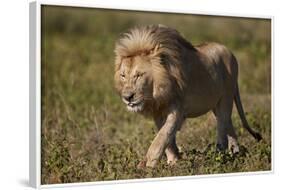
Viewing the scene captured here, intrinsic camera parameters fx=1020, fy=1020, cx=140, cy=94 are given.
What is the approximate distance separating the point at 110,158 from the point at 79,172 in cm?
41

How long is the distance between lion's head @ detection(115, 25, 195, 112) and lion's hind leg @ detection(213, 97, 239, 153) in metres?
0.68

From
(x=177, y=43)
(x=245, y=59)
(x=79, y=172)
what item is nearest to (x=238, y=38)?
(x=245, y=59)

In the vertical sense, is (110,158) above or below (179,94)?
below

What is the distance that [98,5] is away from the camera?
27.5 ft

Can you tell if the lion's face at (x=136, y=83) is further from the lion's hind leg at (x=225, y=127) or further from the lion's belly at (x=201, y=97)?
the lion's hind leg at (x=225, y=127)

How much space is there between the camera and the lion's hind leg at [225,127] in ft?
29.4

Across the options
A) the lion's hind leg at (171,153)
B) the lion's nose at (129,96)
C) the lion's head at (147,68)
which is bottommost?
the lion's hind leg at (171,153)

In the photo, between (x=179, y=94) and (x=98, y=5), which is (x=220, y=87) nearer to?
(x=179, y=94)

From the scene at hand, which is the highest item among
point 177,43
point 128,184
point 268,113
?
point 177,43

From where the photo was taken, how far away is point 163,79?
827 centimetres

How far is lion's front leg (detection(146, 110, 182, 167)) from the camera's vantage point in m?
8.33

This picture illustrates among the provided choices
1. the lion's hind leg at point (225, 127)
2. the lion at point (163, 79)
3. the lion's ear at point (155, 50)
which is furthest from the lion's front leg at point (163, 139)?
the lion's hind leg at point (225, 127)

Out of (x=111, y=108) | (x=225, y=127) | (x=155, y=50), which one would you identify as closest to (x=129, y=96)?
(x=155, y=50)

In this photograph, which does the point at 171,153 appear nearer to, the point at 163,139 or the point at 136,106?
the point at 163,139
